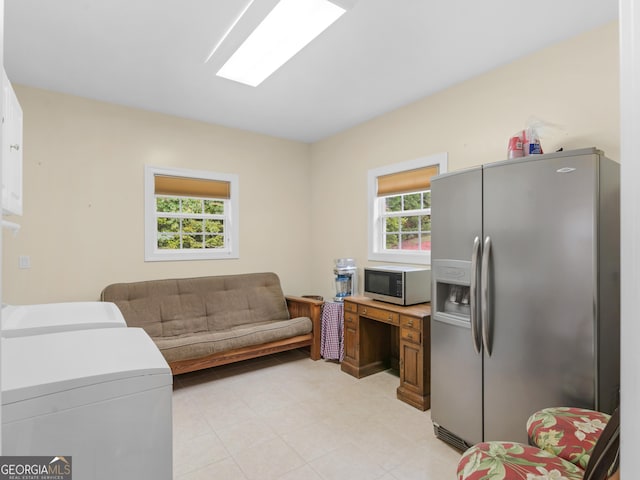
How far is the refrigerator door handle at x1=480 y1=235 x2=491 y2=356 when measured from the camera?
80.4 inches

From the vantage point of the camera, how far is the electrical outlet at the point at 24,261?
10.0ft

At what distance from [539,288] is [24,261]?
3.88 meters

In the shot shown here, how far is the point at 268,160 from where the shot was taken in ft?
14.9

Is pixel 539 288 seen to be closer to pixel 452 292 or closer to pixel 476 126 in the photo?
pixel 452 292

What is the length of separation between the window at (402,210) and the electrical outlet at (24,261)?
3187mm

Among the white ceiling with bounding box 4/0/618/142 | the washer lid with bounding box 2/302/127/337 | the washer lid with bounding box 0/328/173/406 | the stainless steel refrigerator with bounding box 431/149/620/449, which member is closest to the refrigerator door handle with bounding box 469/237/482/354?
the stainless steel refrigerator with bounding box 431/149/620/449

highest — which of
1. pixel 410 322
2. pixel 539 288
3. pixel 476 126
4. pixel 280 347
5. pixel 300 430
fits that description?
pixel 476 126

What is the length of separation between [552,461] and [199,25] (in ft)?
9.36

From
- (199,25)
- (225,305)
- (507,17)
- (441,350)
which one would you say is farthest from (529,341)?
(225,305)

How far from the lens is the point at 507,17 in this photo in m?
2.13

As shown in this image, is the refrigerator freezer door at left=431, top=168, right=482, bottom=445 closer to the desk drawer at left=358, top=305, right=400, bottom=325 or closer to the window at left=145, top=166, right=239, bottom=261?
the desk drawer at left=358, top=305, right=400, bottom=325

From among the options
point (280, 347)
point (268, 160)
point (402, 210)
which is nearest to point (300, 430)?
point (280, 347)

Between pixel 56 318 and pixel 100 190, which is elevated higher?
pixel 100 190

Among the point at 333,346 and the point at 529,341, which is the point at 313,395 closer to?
the point at 333,346
